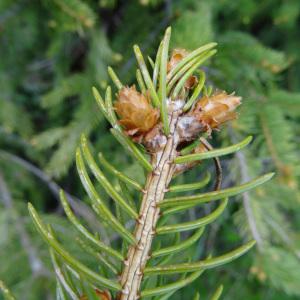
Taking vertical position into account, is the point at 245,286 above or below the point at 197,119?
below

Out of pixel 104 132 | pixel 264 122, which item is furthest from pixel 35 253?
pixel 264 122

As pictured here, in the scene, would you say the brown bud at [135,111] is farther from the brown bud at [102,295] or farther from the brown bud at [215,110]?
the brown bud at [102,295]

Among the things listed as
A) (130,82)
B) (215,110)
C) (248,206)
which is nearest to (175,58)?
(215,110)

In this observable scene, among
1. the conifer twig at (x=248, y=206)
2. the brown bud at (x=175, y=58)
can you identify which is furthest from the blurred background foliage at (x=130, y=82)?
the brown bud at (x=175, y=58)

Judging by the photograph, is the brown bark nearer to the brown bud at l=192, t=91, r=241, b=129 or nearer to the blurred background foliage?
the brown bud at l=192, t=91, r=241, b=129

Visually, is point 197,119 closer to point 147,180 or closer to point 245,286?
point 147,180

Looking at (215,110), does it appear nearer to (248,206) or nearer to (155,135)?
(155,135)

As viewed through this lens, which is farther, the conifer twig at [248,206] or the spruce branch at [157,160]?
the conifer twig at [248,206]
